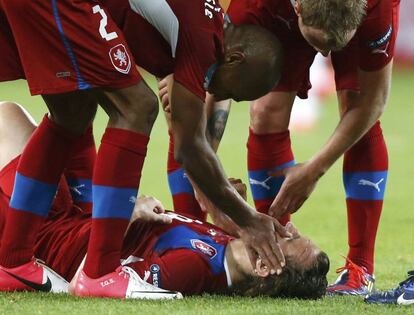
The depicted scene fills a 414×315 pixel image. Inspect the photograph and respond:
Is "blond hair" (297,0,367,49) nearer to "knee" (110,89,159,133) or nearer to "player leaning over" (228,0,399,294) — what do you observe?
"player leaning over" (228,0,399,294)

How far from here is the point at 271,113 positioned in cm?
571

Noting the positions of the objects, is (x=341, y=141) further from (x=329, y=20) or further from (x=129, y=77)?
(x=129, y=77)

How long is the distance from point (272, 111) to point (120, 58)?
1268mm

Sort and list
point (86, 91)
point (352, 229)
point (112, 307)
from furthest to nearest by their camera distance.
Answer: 1. point (352, 229)
2. point (86, 91)
3. point (112, 307)

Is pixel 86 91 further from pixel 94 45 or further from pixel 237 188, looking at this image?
pixel 237 188

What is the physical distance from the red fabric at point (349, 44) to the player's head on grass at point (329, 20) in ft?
0.87

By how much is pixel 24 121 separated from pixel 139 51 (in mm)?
802

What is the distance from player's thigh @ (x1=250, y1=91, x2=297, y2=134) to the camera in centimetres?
569

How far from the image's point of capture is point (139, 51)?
4906 mm

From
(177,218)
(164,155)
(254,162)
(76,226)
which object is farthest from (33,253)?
(164,155)

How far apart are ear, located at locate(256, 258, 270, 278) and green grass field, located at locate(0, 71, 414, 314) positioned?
0.11 m

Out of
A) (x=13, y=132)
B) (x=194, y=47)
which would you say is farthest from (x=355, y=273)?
(x=13, y=132)

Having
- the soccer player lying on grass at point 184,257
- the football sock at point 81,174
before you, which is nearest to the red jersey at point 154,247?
the soccer player lying on grass at point 184,257

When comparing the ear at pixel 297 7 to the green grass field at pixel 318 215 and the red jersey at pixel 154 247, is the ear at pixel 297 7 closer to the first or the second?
the red jersey at pixel 154 247
